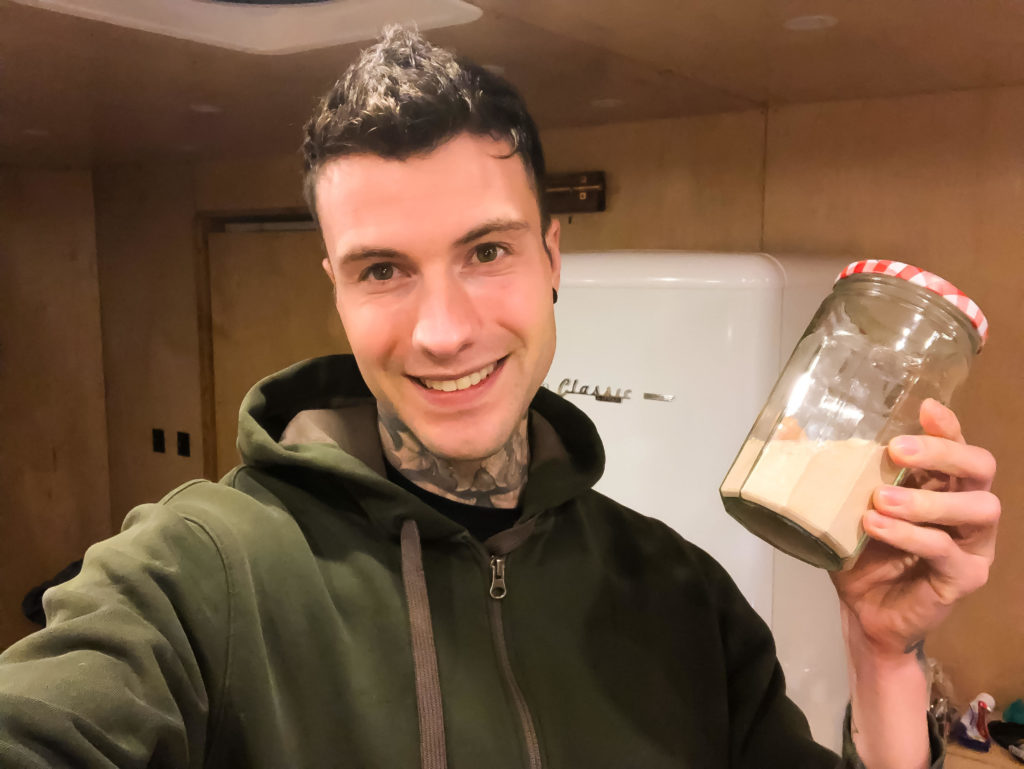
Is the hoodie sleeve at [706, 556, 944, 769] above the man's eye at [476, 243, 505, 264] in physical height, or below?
→ below

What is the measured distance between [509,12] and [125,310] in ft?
7.85

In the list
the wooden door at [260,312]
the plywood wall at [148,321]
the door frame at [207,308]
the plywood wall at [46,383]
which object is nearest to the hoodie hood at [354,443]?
the wooden door at [260,312]

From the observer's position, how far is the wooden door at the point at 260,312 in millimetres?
2564

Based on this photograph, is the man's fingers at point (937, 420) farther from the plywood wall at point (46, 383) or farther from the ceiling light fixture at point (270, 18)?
the plywood wall at point (46, 383)

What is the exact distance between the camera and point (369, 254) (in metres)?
0.68

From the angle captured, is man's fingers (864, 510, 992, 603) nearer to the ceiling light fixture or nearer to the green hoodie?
the green hoodie

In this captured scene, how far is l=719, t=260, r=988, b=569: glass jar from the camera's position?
60 cm

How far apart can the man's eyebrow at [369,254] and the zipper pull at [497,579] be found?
292mm

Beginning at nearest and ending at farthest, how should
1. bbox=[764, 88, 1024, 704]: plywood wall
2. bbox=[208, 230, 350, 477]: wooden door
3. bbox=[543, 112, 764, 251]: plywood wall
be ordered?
bbox=[764, 88, 1024, 704]: plywood wall → bbox=[543, 112, 764, 251]: plywood wall → bbox=[208, 230, 350, 477]: wooden door

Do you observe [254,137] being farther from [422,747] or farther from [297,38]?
[422,747]

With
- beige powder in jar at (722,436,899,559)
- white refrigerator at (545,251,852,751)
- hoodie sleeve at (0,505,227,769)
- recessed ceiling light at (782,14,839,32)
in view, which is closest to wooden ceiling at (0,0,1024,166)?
recessed ceiling light at (782,14,839,32)

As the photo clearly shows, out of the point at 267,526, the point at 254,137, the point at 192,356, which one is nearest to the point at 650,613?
the point at 267,526

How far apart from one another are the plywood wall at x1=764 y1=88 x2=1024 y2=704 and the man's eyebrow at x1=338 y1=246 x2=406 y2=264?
1.26m

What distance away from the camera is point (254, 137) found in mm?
2250
